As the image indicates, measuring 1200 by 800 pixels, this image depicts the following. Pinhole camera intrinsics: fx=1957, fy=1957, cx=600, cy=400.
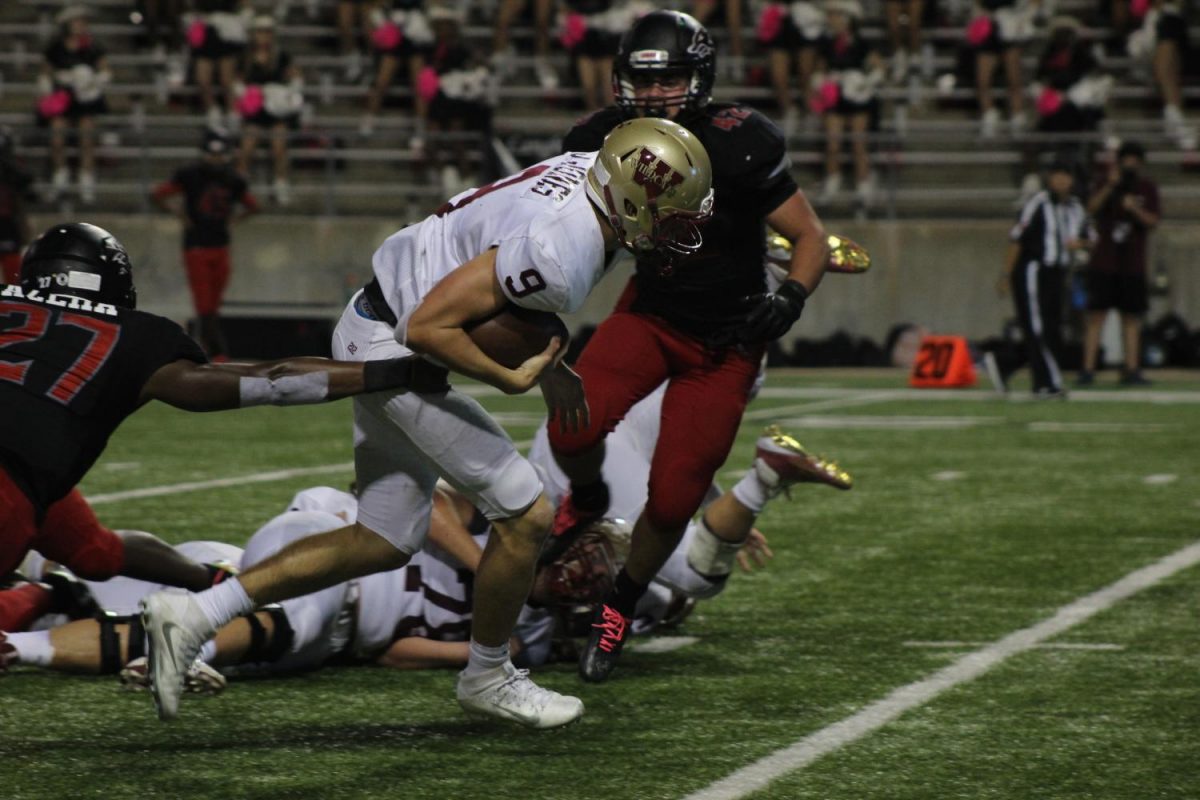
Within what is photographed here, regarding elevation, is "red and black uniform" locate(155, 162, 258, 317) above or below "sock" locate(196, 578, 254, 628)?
below

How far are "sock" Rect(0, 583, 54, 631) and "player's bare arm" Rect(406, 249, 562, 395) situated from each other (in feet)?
4.96

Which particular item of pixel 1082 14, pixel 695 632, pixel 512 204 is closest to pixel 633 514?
pixel 695 632

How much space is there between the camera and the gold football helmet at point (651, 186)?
170 inches

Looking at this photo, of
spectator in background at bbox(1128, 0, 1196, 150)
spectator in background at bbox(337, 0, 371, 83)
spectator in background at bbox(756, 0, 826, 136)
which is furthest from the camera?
spectator in background at bbox(337, 0, 371, 83)

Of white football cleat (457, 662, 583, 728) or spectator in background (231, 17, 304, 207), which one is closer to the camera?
white football cleat (457, 662, 583, 728)

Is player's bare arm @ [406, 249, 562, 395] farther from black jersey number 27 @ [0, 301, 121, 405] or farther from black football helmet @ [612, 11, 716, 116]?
black football helmet @ [612, 11, 716, 116]

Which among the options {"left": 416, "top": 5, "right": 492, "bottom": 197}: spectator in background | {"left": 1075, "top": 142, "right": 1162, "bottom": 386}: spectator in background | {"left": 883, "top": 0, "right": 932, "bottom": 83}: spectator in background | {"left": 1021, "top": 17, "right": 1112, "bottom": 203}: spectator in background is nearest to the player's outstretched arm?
{"left": 1075, "top": 142, "right": 1162, "bottom": 386}: spectator in background

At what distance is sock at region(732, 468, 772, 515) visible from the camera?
18.5ft

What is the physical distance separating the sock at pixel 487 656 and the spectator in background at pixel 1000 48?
597 inches

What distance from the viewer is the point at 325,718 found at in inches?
186

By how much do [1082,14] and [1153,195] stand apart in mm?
4895

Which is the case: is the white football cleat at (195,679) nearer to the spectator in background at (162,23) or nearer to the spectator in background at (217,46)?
the spectator in background at (217,46)

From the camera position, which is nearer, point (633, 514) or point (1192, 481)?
point (633, 514)

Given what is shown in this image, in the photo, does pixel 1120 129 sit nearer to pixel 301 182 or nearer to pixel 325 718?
pixel 301 182
